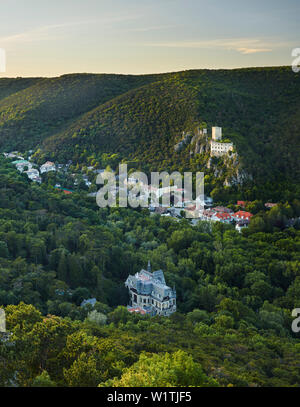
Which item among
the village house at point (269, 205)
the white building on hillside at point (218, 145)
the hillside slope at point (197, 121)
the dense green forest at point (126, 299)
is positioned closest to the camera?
the dense green forest at point (126, 299)

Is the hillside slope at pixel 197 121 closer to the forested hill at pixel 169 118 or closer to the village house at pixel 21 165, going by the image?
the forested hill at pixel 169 118

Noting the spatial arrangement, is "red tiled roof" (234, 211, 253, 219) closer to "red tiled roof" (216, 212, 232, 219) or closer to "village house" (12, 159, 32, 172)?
"red tiled roof" (216, 212, 232, 219)

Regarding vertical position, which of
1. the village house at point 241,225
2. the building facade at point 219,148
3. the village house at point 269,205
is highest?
the building facade at point 219,148

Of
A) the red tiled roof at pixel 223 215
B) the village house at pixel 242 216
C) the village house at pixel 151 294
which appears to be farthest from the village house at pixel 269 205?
the village house at pixel 151 294

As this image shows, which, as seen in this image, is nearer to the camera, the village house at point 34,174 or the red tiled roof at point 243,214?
the red tiled roof at point 243,214

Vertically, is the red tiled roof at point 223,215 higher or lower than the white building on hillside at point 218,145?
lower

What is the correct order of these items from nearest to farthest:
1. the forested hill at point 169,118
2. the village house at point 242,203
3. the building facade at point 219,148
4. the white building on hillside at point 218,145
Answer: the village house at point 242,203
the building facade at point 219,148
the white building on hillside at point 218,145
the forested hill at point 169,118

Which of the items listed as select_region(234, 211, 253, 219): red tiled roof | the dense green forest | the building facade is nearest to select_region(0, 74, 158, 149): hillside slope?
the building facade

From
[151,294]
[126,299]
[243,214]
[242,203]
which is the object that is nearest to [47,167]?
[242,203]
